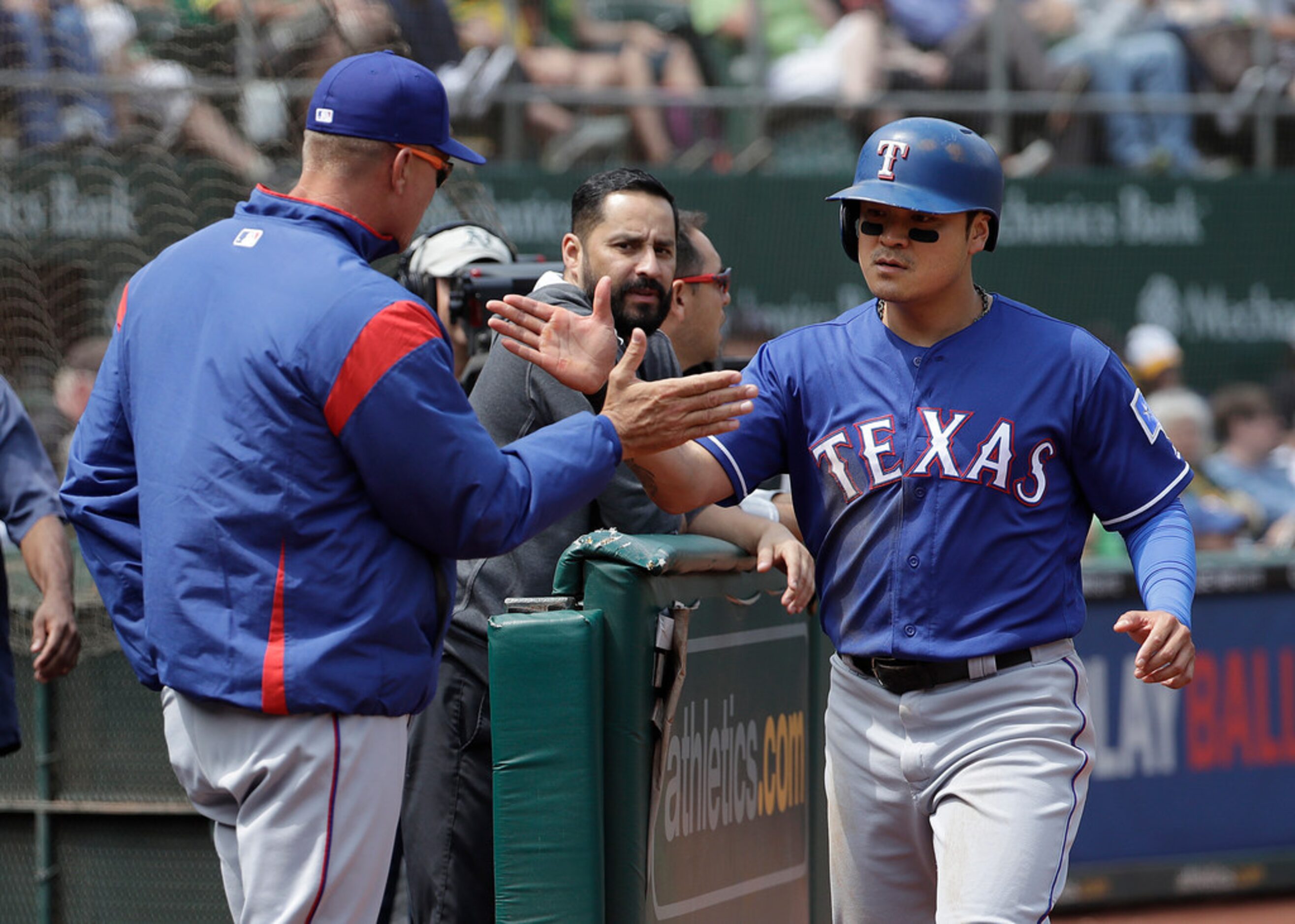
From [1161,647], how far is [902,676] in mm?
518

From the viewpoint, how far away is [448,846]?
3.89m

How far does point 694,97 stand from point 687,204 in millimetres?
795

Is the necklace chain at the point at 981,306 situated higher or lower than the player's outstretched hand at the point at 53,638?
higher

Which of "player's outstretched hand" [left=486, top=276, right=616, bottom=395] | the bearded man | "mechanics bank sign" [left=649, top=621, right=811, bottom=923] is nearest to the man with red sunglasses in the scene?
the bearded man

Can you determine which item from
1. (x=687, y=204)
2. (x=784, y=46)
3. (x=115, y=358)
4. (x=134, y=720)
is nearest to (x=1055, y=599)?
(x=115, y=358)

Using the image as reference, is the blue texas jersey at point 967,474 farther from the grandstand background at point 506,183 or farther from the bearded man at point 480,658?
the grandstand background at point 506,183

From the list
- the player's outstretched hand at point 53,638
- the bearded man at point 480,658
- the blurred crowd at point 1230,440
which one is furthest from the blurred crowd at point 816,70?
the bearded man at point 480,658

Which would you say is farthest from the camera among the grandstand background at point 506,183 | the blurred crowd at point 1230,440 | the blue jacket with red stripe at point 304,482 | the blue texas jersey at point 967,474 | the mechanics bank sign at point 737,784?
the blurred crowd at point 1230,440

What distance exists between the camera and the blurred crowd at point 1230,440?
9141 mm

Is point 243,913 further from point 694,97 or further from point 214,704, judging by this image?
point 694,97

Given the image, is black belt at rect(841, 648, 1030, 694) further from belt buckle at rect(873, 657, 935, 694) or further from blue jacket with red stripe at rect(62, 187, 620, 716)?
blue jacket with red stripe at rect(62, 187, 620, 716)

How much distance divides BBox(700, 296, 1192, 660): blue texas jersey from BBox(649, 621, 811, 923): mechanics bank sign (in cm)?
46

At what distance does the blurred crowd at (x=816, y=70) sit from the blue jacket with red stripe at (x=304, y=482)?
16.1 feet

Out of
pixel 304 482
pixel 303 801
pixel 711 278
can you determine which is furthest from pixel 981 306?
pixel 303 801
